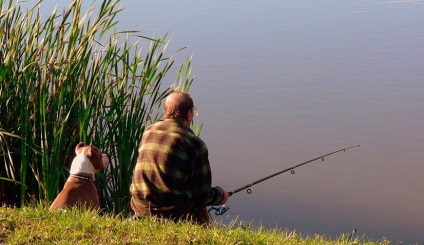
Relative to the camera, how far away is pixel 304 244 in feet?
19.0

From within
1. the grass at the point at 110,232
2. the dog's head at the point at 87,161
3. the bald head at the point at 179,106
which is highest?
the bald head at the point at 179,106

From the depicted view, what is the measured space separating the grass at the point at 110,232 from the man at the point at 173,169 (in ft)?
0.79

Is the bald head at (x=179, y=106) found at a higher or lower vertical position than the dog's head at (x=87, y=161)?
higher

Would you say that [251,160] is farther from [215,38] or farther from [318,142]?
[215,38]

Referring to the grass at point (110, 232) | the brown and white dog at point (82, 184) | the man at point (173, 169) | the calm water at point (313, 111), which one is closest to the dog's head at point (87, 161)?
the brown and white dog at point (82, 184)

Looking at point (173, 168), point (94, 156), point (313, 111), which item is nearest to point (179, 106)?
point (173, 168)

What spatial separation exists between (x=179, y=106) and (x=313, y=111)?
8234 millimetres

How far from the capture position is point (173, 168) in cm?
627

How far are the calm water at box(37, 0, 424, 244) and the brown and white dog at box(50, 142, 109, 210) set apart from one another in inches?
55.9

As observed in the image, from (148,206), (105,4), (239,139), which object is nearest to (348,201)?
(239,139)

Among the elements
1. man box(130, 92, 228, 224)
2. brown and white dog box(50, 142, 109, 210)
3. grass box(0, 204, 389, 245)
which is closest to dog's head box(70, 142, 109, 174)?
brown and white dog box(50, 142, 109, 210)

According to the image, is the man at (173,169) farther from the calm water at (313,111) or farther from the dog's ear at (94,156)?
the calm water at (313,111)

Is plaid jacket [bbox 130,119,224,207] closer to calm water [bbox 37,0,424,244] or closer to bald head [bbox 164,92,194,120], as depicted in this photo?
bald head [bbox 164,92,194,120]

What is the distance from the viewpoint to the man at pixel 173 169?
20.6ft
